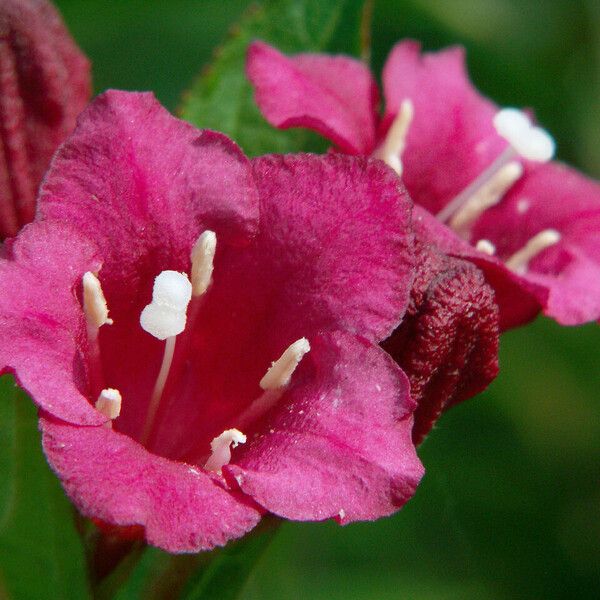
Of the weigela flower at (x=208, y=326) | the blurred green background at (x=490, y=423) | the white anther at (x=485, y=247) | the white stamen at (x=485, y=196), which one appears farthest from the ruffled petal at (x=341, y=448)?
the blurred green background at (x=490, y=423)

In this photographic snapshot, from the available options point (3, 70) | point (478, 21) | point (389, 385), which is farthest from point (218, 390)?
point (478, 21)

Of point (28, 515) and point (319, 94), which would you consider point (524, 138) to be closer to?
point (319, 94)

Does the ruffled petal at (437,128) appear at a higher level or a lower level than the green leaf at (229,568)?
higher

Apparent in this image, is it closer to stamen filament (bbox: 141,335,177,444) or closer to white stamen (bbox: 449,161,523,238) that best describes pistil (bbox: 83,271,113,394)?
stamen filament (bbox: 141,335,177,444)

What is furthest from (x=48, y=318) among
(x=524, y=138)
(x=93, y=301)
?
(x=524, y=138)

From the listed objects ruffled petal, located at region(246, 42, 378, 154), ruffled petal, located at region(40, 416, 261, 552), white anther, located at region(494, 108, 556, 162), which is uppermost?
white anther, located at region(494, 108, 556, 162)

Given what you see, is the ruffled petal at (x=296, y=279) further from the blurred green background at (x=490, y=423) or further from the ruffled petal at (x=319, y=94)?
the blurred green background at (x=490, y=423)

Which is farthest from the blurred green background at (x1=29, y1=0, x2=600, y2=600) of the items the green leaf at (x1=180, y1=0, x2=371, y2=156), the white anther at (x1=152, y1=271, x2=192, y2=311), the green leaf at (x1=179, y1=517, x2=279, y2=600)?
the white anther at (x1=152, y1=271, x2=192, y2=311)
